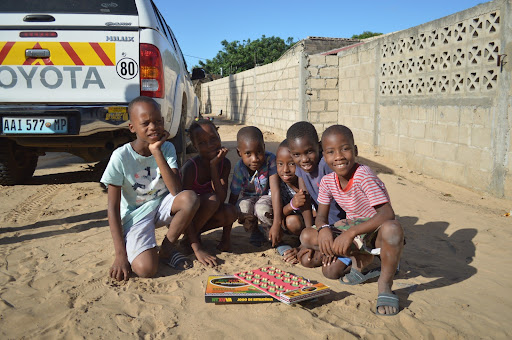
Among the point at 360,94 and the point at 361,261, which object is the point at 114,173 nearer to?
the point at 361,261

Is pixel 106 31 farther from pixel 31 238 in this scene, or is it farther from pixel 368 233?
pixel 368 233

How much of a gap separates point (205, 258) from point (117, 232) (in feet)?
2.07

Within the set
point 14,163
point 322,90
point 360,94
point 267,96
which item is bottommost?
point 14,163

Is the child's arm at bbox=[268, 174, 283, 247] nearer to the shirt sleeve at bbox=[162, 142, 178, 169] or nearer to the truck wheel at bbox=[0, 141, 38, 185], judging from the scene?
the shirt sleeve at bbox=[162, 142, 178, 169]

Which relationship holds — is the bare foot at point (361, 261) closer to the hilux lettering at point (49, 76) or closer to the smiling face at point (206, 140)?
the smiling face at point (206, 140)

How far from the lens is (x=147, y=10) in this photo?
3996 millimetres

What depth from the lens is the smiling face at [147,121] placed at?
9.16ft

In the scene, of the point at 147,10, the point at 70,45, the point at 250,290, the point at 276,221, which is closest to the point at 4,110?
the point at 70,45

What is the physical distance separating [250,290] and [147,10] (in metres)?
2.94

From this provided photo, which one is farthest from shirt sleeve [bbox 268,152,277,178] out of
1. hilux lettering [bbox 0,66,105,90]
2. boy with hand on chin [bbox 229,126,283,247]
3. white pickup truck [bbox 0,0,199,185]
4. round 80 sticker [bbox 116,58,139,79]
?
hilux lettering [bbox 0,66,105,90]

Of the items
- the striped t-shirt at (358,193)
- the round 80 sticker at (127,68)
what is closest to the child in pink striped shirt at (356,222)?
the striped t-shirt at (358,193)

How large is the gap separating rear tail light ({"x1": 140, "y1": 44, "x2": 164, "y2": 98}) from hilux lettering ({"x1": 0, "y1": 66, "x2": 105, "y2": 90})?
0.40 metres

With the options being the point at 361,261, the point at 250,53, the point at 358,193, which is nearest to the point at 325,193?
the point at 358,193

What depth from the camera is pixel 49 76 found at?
3.85 metres
